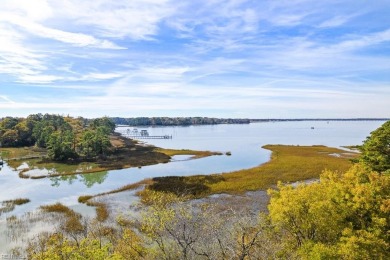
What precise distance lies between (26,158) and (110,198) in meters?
50.5

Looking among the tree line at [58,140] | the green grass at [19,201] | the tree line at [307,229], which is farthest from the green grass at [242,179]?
the tree line at [58,140]

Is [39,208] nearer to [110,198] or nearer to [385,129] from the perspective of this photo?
[110,198]

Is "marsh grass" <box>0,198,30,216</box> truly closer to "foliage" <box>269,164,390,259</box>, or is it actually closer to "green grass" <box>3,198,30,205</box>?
"green grass" <box>3,198,30,205</box>

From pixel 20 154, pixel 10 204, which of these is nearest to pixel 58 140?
pixel 20 154

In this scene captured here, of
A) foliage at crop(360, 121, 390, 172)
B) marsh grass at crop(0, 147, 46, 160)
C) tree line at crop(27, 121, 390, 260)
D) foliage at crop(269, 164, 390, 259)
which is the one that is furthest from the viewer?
marsh grass at crop(0, 147, 46, 160)

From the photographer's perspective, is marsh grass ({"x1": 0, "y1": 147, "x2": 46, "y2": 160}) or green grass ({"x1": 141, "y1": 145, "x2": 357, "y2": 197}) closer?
green grass ({"x1": 141, "y1": 145, "x2": 357, "y2": 197})

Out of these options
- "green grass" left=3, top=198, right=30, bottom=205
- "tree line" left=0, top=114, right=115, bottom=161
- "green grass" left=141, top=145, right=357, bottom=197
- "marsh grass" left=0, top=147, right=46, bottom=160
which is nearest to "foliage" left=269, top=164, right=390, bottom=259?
"green grass" left=141, top=145, right=357, bottom=197

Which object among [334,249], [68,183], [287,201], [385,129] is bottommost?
A: [68,183]

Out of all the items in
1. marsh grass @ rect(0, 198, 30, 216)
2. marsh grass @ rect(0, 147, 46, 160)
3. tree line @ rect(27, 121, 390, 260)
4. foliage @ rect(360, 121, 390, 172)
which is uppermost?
foliage @ rect(360, 121, 390, 172)

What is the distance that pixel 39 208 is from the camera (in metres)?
40.1

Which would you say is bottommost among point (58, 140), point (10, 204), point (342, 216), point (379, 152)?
point (10, 204)

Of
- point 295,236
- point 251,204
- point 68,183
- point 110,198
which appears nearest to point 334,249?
point 295,236

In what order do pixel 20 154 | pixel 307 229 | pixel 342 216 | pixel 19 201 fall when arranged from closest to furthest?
pixel 342 216
pixel 307 229
pixel 19 201
pixel 20 154

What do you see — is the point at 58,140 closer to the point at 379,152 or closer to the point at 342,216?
the point at 379,152
